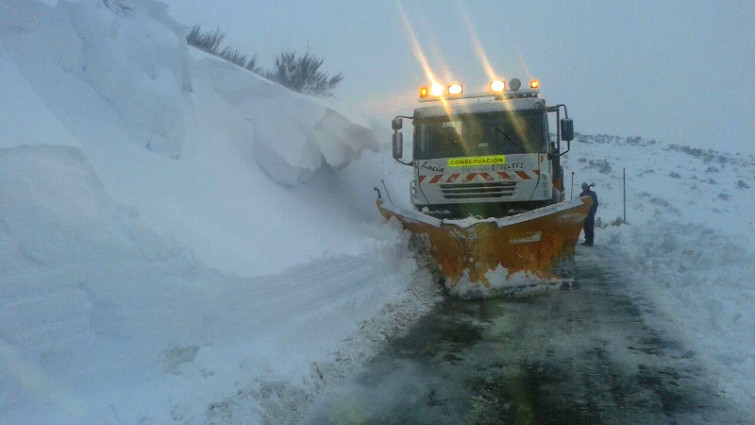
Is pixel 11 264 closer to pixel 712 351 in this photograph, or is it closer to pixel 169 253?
pixel 169 253

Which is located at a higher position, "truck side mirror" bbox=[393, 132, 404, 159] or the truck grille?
"truck side mirror" bbox=[393, 132, 404, 159]

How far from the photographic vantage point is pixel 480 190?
33.3 feet

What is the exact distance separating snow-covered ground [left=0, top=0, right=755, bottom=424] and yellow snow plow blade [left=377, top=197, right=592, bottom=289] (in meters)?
0.64

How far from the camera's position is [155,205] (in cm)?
634

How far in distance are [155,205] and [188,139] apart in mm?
3056

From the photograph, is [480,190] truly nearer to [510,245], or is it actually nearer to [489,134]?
[489,134]

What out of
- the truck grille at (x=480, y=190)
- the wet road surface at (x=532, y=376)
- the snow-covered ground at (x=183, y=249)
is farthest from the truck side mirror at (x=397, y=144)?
the wet road surface at (x=532, y=376)

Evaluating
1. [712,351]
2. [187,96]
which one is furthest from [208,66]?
[712,351]

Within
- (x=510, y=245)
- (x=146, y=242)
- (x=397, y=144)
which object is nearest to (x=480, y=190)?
(x=510, y=245)

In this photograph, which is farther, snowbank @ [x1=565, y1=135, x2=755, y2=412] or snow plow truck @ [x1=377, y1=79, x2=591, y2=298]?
snow plow truck @ [x1=377, y1=79, x2=591, y2=298]

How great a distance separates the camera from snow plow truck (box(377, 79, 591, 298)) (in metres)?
8.73

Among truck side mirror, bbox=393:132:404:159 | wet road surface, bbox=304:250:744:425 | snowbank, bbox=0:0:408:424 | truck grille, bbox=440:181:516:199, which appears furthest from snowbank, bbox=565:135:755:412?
truck side mirror, bbox=393:132:404:159

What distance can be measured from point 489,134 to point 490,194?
93 cm

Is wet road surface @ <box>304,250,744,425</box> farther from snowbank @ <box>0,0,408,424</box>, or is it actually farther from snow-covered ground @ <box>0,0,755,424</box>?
snowbank @ <box>0,0,408,424</box>
